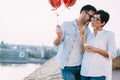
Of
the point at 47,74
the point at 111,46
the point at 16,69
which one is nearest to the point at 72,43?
the point at 111,46

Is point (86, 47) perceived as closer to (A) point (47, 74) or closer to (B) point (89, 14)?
(B) point (89, 14)

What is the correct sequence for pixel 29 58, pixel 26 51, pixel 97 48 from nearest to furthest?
pixel 97 48
pixel 26 51
pixel 29 58

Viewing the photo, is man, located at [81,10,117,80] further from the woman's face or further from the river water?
the river water

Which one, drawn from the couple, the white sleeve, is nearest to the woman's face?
the couple

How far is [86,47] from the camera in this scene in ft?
8.99

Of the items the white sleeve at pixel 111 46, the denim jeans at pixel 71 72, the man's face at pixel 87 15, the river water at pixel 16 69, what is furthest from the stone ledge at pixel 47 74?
the white sleeve at pixel 111 46

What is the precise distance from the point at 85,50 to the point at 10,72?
6.36 m

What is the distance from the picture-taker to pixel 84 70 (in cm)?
280

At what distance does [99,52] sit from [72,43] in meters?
0.24

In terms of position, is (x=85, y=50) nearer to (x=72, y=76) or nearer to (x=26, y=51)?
(x=72, y=76)

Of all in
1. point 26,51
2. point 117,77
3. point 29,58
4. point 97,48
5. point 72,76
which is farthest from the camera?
point 29,58

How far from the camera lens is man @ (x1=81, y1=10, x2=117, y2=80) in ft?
8.95

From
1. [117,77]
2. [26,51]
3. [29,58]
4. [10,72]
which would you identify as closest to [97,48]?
[117,77]

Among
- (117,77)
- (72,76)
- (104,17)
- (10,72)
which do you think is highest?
(104,17)
